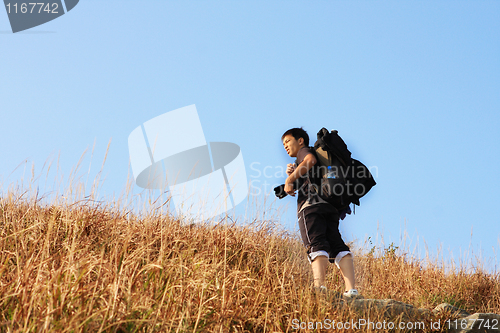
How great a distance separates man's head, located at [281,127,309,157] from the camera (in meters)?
4.11

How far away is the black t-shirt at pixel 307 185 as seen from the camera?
3785 mm

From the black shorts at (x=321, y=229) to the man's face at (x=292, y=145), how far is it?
0.67m

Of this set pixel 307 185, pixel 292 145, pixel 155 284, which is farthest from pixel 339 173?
pixel 155 284

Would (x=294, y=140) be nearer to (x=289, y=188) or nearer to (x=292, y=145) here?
(x=292, y=145)

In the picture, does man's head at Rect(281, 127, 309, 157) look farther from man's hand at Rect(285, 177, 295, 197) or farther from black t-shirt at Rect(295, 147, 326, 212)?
man's hand at Rect(285, 177, 295, 197)

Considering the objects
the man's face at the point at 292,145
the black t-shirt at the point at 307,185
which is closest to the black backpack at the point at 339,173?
the black t-shirt at the point at 307,185

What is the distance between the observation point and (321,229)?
12.1 ft

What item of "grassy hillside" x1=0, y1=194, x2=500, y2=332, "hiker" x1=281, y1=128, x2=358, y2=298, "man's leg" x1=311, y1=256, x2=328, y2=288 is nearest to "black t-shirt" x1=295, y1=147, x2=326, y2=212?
"hiker" x1=281, y1=128, x2=358, y2=298

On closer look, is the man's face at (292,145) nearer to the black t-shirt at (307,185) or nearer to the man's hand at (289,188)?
the black t-shirt at (307,185)

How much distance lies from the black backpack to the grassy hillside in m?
0.88

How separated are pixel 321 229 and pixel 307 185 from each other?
48 centimetres

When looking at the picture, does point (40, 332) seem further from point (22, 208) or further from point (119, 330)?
point (22, 208)

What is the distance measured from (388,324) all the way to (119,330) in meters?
2.10

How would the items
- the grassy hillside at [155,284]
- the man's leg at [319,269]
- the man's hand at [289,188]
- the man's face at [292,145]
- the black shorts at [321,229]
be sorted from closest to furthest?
the grassy hillside at [155,284] < the man's leg at [319,269] < the black shorts at [321,229] < the man's hand at [289,188] < the man's face at [292,145]
